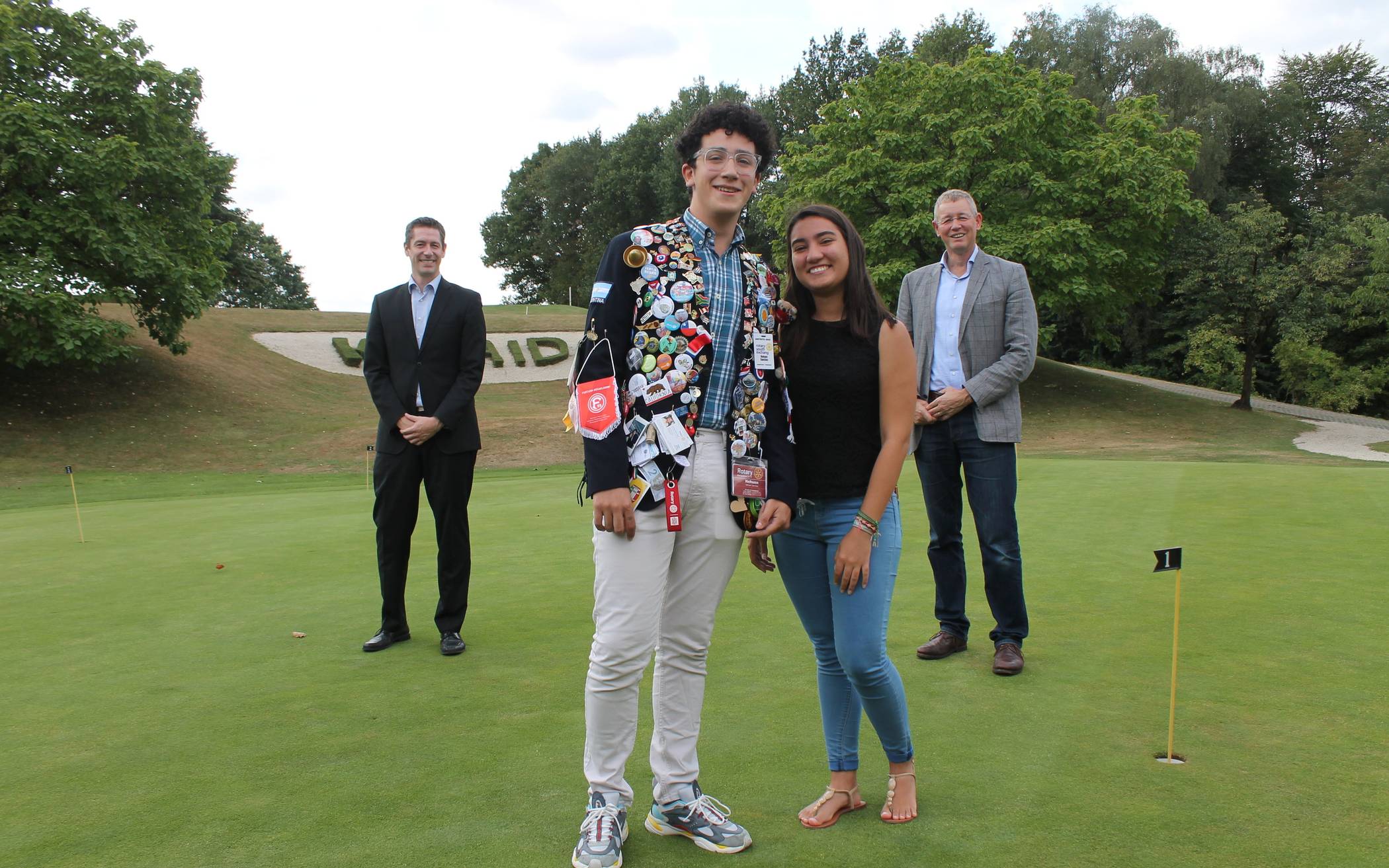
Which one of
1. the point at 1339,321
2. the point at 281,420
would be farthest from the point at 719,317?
the point at 1339,321

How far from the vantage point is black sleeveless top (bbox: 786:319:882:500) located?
2.72 metres

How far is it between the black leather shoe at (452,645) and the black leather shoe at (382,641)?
0.25m

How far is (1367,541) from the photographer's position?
637 cm

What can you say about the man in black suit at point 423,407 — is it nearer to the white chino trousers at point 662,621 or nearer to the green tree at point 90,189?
the white chino trousers at point 662,621

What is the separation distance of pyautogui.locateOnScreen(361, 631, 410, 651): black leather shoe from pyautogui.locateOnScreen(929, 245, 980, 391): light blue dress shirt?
2769 millimetres

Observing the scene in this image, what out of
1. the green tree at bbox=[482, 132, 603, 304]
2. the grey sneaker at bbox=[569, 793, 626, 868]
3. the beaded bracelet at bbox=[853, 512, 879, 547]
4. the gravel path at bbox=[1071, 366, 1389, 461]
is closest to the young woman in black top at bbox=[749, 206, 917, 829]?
the beaded bracelet at bbox=[853, 512, 879, 547]

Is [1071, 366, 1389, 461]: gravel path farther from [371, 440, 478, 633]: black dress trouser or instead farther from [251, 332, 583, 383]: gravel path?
[251, 332, 583, 383]: gravel path

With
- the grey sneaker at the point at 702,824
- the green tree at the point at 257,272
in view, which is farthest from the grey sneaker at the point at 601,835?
the green tree at the point at 257,272

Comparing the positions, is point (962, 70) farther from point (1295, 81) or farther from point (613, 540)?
point (613, 540)

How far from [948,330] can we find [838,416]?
191cm

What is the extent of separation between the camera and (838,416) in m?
2.74

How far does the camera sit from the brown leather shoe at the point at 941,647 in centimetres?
410

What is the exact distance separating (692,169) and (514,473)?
521 inches

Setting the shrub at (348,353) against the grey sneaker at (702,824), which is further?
the shrub at (348,353)
